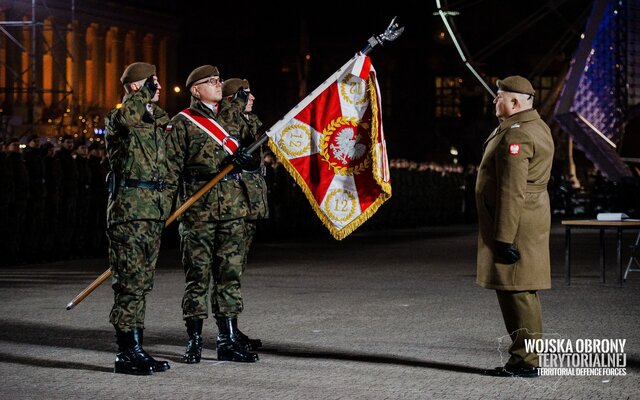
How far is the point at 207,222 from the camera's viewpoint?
1055cm

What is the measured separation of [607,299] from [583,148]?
2498 cm

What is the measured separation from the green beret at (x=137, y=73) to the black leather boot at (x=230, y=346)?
1.91 meters

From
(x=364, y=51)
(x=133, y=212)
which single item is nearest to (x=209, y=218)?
(x=133, y=212)

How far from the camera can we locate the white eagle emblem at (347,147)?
35.8 feet

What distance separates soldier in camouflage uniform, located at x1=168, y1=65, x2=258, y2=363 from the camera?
10.5 meters

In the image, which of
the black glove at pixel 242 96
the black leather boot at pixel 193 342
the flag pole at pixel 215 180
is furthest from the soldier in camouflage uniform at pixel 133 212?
the black glove at pixel 242 96

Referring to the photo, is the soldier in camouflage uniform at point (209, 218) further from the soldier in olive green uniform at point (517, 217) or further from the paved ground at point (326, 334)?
the soldier in olive green uniform at point (517, 217)

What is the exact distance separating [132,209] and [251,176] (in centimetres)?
118

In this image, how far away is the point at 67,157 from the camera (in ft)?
75.3

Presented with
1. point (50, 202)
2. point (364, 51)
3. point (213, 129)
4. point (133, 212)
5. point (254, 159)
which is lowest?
point (50, 202)

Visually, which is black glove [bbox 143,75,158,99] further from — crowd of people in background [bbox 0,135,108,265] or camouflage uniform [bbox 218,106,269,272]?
crowd of people in background [bbox 0,135,108,265]

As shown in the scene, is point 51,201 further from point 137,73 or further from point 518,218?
point 518,218

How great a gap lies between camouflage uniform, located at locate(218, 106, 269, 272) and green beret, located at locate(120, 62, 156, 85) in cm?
94

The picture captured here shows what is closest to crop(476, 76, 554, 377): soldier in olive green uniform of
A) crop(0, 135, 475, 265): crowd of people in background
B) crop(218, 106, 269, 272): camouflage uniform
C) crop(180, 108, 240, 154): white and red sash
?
crop(218, 106, 269, 272): camouflage uniform
